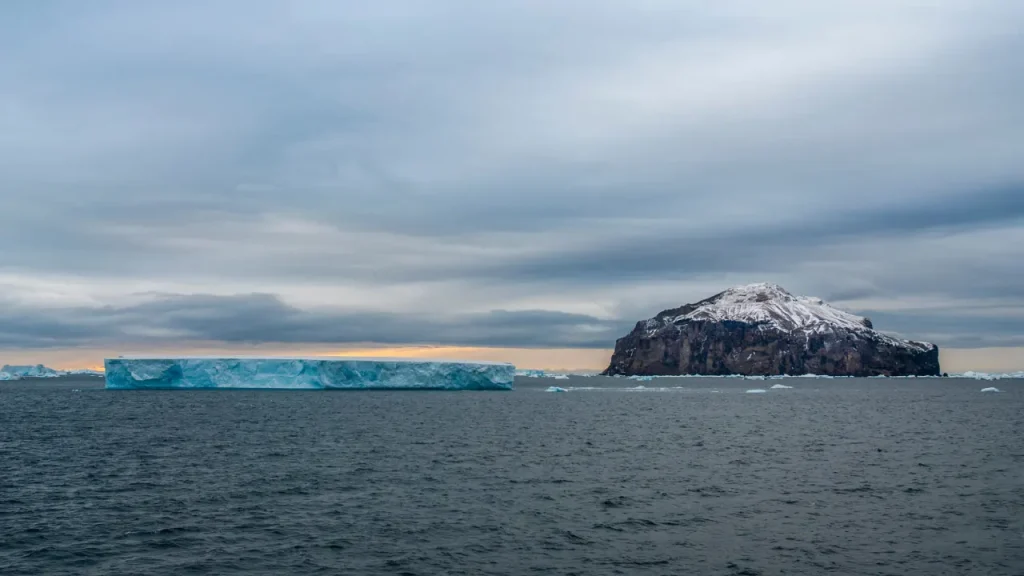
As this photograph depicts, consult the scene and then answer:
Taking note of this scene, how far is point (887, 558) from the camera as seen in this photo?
62.5ft

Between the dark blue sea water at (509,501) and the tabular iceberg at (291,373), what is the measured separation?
43.9 m

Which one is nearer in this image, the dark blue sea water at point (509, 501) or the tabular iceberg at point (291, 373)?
the dark blue sea water at point (509, 501)

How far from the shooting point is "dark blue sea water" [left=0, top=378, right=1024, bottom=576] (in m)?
19.2

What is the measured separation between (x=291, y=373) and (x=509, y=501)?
8029 cm

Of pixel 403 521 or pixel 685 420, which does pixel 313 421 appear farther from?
pixel 403 521

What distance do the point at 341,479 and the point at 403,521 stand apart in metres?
8.48

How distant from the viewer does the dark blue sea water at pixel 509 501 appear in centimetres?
1923

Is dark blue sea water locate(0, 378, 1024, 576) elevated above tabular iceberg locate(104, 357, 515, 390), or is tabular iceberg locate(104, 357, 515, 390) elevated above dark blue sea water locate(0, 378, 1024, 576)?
tabular iceberg locate(104, 357, 515, 390)

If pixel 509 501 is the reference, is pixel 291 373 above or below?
above

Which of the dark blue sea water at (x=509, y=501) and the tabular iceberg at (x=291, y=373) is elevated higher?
the tabular iceberg at (x=291, y=373)

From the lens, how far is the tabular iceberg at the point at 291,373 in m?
96.9

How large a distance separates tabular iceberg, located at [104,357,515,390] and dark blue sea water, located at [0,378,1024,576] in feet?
144

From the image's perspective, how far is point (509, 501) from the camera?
87.4ft

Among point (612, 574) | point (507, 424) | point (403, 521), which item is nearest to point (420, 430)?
point (507, 424)
